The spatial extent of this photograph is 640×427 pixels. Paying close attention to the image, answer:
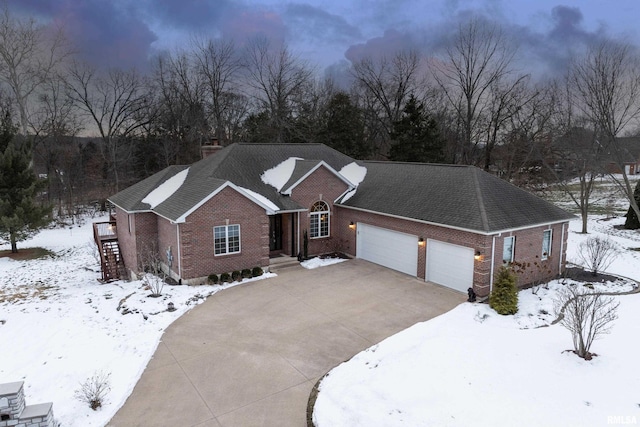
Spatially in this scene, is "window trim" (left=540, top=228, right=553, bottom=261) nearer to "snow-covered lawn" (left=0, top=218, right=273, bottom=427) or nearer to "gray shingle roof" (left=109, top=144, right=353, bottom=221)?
"gray shingle roof" (left=109, top=144, right=353, bottom=221)

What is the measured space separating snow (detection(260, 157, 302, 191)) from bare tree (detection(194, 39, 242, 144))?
63.4ft

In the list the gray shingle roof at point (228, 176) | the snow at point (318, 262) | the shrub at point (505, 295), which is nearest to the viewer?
the shrub at point (505, 295)

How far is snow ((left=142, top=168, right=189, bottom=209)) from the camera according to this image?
723 inches

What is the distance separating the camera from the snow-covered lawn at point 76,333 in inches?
338

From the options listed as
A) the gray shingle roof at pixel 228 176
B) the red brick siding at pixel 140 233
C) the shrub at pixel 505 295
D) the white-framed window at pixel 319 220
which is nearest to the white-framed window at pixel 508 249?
the shrub at pixel 505 295

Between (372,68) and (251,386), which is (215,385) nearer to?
(251,386)

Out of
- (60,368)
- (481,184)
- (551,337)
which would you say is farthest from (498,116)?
(60,368)

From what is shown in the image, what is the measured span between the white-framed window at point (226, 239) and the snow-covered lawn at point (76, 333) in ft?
5.43

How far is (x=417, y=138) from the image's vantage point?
36.6m

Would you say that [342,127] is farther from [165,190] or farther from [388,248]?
[388,248]

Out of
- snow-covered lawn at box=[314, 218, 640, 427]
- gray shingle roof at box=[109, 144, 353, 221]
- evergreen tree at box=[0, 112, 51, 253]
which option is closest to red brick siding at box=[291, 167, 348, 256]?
gray shingle roof at box=[109, 144, 353, 221]

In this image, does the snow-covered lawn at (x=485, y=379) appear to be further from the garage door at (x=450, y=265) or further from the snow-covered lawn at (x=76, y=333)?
the snow-covered lawn at (x=76, y=333)

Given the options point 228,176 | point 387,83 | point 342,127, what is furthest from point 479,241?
point 387,83

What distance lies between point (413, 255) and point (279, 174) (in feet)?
26.8
